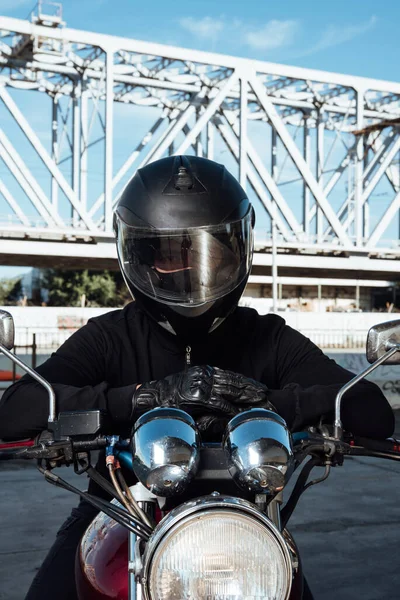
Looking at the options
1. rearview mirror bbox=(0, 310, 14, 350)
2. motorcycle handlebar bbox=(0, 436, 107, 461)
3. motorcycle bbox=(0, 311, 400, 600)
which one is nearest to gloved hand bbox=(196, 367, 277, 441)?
motorcycle bbox=(0, 311, 400, 600)

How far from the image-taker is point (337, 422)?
69.4 inches

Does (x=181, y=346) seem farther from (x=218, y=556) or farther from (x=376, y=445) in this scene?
(x=218, y=556)

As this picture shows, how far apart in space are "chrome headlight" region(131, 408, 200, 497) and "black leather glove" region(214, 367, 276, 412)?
0.62ft

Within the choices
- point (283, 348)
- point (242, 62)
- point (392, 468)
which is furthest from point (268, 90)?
point (283, 348)

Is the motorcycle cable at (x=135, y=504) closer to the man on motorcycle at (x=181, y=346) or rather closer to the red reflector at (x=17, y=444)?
the man on motorcycle at (x=181, y=346)

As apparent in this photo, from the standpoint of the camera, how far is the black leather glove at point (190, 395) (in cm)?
165

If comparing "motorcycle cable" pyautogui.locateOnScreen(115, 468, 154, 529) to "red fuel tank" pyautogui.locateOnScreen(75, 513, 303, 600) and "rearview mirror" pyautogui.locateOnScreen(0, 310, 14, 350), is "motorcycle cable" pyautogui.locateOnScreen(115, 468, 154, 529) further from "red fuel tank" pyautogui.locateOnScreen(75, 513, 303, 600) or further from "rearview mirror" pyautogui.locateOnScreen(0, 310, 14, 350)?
"rearview mirror" pyautogui.locateOnScreen(0, 310, 14, 350)

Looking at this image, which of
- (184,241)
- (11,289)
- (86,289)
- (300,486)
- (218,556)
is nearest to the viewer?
(218,556)

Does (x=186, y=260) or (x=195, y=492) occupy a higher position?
(x=186, y=260)

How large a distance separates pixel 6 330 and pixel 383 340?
867mm

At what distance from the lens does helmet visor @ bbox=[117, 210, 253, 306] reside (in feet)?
6.89

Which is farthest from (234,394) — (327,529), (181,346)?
(327,529)

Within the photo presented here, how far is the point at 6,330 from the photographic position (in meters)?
1.85

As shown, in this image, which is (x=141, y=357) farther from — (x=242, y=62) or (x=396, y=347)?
(x=242, y=62)
